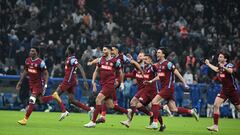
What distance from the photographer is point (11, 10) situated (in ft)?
115

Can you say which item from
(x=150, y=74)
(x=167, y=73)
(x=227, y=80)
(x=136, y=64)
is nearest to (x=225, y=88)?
(x=227, y=80)

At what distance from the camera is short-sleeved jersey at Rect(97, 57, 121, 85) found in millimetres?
20484

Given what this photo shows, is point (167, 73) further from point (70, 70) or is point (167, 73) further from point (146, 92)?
point (70, 70)

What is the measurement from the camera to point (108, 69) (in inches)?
810

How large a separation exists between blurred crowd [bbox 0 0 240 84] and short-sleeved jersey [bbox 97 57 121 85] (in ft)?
40.5

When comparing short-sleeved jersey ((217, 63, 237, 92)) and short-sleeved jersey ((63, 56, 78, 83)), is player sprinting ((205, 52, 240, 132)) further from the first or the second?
short-sleeved jersey ((63, 56, 78, 83))

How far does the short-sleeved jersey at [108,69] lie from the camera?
20.5 meters

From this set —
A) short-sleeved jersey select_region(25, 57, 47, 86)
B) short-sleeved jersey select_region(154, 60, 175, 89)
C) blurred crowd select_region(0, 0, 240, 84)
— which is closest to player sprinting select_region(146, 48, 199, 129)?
short-sleeved jersey select_region(154, 60, 175, 89)

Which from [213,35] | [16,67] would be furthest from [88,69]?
[213,35]

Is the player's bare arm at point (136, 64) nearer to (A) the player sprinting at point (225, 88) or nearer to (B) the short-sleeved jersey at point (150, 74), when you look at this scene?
(B) the short-sleeved jersey at point (150, 74)

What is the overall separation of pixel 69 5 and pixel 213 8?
9.11 metres

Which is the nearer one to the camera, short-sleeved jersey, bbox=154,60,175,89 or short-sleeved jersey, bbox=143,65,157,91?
short-sleeved jersey, bbox=154,60,175,89

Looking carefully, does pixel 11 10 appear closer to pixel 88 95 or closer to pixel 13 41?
pixel 13 41

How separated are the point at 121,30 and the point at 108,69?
1667cm
